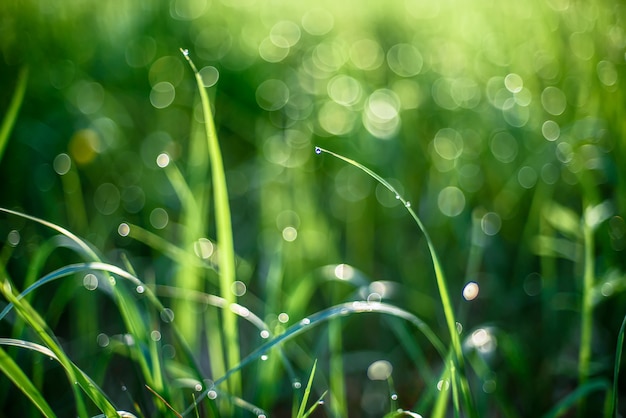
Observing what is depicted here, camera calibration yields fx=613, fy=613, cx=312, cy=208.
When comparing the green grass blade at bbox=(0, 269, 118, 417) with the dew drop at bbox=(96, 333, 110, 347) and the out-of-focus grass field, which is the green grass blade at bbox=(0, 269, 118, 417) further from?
the dew drop at bbox=(96, 333, 110, 347)

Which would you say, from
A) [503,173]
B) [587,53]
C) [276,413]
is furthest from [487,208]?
[276,413]

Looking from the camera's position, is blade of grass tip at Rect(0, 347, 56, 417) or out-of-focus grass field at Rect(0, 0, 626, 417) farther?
out-of-focus grass field at Rect(0, 0, 626, 417)

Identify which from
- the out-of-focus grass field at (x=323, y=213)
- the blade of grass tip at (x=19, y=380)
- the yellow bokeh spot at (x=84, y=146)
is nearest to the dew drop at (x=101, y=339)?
the out-of-focus grass field at (x=323, y=213)

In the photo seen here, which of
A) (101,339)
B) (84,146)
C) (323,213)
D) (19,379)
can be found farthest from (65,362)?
(84,146)

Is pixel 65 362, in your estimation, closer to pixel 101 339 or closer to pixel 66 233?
pixel 66 233

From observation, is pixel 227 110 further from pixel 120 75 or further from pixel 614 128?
pixel 614 128

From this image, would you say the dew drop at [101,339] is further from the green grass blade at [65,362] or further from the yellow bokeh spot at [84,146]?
the yellow bokeh spot at [84,146]

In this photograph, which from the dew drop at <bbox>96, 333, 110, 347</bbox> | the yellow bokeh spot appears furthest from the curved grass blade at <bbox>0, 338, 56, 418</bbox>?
the yellow bokeh spot

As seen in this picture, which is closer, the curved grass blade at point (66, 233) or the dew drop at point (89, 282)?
the curved grass blade at point (66, 233)
